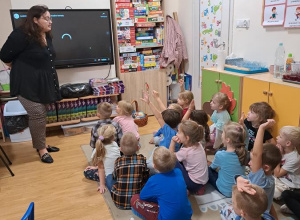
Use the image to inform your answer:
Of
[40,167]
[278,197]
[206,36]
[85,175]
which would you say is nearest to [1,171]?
[40,167]

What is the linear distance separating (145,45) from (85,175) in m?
2.46

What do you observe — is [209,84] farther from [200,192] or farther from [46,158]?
[46,158]

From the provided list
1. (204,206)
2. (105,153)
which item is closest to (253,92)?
(204,206)

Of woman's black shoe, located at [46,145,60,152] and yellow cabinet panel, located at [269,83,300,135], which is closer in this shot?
yellow cabinet panel, located at [269,83,300,135]

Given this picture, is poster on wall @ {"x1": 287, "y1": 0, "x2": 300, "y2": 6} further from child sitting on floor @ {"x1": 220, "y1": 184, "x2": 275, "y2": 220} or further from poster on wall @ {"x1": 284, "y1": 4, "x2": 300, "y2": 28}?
child sitting on floor @ {"x1": 220, "y1": 184, "x2": 275, "y2": 220}

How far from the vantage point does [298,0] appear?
8.70ft

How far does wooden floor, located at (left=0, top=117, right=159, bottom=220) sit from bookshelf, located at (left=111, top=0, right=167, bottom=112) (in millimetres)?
1411

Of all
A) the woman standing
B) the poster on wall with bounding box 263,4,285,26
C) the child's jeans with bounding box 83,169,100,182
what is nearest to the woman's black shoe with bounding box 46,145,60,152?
the woman standing

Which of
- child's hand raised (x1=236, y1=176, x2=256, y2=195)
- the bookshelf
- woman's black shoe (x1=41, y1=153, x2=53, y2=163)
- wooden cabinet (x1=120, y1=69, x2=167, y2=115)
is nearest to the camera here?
child's hand raised (x1=236, y1=176, x2=256, y2=195)

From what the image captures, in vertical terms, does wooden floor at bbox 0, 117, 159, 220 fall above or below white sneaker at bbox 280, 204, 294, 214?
below

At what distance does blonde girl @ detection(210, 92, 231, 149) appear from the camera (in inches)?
119

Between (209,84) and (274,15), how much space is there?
107cm

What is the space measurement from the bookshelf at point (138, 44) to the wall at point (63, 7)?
23 centimetres

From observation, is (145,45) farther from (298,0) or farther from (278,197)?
(278,197)
